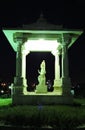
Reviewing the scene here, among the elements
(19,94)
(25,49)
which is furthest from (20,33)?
(25,49)

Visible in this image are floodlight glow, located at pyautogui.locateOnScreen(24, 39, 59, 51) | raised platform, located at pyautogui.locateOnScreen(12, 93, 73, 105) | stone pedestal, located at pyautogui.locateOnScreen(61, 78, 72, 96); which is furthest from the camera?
floodlight glow, located at pyautogui.locateOnScreen(24, 39, 59, 51)

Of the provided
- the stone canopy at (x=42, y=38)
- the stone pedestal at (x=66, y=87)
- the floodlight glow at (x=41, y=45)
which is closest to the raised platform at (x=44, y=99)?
the stone canopy at (x=42, y=38)

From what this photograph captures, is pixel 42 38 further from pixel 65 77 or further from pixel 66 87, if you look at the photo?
pixel 66 87

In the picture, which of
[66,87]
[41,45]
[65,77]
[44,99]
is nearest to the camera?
[44,99]

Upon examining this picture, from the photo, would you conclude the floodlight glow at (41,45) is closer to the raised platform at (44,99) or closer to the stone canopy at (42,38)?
the stone canopy at (42,38)

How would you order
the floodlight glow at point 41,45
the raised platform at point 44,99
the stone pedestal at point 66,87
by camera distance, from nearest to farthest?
the raised platform at point 44,99, the stone pedestal at point 66,87, the floodlight glow at point 41,45

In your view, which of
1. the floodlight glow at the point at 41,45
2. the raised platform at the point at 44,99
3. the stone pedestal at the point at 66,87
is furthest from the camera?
the floodlight glow at the point at 41,45

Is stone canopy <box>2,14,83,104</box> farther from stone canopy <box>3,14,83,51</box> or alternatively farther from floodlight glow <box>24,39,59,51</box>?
floodlight glow <box>24,39,59,51</box>

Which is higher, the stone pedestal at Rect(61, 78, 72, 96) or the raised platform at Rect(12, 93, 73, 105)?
the stone pedestal at Rect(61, 78, 72, 96)

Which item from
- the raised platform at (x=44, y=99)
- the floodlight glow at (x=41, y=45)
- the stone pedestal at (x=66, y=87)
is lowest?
the raised platform at (x=44, y=99)

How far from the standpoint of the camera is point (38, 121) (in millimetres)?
12438

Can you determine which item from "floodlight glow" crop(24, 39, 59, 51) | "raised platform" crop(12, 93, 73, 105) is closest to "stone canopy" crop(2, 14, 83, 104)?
"raised platform" crop(12, 93, 73, 105)

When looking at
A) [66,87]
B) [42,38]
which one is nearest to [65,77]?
[66,87]

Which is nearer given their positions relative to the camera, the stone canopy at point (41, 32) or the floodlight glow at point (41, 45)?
the stone canopy at point (41, 32)
